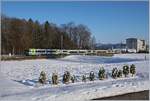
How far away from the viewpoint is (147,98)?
10750 mm

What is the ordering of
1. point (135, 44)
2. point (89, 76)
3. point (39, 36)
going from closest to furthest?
point (89, 76) < point (39, 36) < point (135, 44)

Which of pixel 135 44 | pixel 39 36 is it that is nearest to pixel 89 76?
pixel 39 36

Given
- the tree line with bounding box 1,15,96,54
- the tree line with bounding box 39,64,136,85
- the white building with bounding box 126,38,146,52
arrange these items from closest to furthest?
the tree line with bounding box 39,64,136,85 → the tree line with bounding box 1,15,96,54 → the white building with bounding box 126,38,146,52

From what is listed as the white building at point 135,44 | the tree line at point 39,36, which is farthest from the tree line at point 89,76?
the white building at point 135,44

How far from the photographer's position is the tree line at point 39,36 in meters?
66.4

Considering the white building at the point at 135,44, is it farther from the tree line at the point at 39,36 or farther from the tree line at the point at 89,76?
the tree line at the point at 89,76

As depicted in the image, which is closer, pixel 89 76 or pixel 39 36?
pixel 89 76

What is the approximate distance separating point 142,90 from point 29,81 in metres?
5.89

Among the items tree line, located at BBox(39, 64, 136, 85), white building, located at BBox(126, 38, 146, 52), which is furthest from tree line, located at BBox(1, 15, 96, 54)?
white building, located at BBox(126, 38, 146, 52)

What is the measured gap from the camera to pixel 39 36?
83.2 meters

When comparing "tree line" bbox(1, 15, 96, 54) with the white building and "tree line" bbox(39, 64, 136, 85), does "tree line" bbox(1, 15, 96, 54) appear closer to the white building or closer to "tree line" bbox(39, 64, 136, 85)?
"tree line" bbox(39, 64, 136, 85)

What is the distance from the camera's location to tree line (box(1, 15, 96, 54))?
66375 millimetres

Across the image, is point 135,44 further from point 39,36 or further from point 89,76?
point 89,76

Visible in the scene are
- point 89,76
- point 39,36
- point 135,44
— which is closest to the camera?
point 89,76
